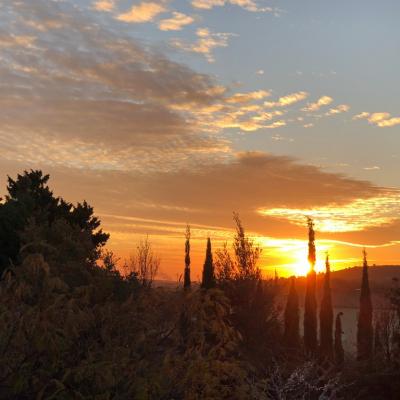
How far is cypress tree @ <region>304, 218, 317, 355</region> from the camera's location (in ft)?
140

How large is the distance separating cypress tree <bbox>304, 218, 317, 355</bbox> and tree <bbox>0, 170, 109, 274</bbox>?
63.8ft

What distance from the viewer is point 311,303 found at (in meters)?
45.1

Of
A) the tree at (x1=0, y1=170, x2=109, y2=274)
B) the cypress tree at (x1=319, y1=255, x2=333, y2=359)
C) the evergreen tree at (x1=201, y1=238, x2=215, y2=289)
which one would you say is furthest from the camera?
the cypress tree at (x1=319, y1=255, x2=333, y2=359)

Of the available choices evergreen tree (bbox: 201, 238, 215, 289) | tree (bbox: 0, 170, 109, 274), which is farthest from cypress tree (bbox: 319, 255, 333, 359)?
tree (bbox: 0, 170, 109, 274)

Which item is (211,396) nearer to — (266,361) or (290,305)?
(266,361)

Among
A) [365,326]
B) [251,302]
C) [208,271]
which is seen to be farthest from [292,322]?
[251,302]

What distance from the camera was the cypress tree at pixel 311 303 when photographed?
4259 cm

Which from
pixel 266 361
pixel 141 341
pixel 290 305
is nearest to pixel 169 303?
pixel 141 341

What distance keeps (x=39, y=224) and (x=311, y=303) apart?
29.4 meters

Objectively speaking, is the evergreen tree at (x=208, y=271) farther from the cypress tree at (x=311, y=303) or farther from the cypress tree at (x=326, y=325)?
the cypress tree at (x=326, y=325)

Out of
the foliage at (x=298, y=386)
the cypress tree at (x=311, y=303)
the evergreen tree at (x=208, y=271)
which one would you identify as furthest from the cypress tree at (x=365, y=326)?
the foliage at (x=298, y=386)

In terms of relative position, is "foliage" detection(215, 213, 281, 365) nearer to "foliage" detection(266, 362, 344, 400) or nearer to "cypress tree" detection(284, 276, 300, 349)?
"foliage" detection(266, 362, 344, 400)

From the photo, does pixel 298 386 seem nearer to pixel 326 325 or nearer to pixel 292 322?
pixel 292 322

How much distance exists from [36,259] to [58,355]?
1.16 m
